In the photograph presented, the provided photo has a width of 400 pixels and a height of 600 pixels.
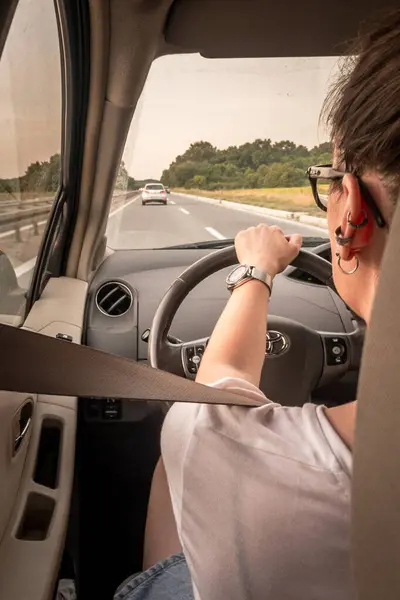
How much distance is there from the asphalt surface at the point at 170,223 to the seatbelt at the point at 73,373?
177cm

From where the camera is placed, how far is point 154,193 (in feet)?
9.36

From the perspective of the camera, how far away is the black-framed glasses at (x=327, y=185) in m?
0.75

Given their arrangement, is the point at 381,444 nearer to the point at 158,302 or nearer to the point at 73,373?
the point at 73,373

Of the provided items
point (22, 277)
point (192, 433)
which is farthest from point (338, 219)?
point (22, 277)

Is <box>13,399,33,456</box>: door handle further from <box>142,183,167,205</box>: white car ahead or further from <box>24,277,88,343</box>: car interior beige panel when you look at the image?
<box>142,183,167,205</box>: white car ahead

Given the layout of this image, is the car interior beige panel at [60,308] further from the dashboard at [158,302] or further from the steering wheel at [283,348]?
the steering wheel at [283,348]

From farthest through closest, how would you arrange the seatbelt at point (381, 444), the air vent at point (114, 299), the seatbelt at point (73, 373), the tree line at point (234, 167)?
the tree line at point (234, 167)
the air vent at point (114, 299)
the seatbelt at point (73, 373)
the seatbelt at point (381, 444)

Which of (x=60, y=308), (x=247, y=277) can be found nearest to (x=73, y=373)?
(x=247, y=277)

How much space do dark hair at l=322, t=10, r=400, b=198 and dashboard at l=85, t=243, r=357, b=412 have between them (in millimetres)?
1303

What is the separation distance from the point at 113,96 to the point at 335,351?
1.01m

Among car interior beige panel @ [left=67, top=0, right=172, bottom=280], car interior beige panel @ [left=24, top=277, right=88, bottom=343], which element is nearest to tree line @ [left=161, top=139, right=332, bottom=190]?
car interior beige panel @ [left=67, top=0, right=172, bottom=280]

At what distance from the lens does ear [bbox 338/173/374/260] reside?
2.49 ft

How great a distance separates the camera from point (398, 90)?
0.67m

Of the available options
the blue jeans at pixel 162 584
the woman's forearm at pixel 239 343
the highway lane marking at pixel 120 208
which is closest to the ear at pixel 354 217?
the woman's forearm at pixel 239 343
